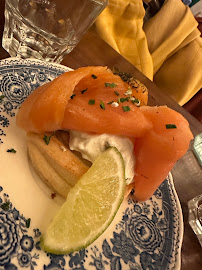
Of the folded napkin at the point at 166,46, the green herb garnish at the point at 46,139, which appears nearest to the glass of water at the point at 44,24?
the green herb garnish at the point at 46,139

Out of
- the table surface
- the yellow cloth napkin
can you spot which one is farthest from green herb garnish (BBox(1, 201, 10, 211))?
the yellow cloth napkin

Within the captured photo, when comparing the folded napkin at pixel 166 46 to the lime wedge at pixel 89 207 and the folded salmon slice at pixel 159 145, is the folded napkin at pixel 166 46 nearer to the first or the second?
the folded salmon slice at pixel 159 145

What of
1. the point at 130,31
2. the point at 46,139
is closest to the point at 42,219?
the point at 46,139

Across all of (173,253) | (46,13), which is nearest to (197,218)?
(173,253)

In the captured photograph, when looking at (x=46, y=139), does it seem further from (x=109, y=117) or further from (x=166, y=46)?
(x=166, y=46)

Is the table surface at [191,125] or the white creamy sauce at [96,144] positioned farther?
the table surface at [191,125]

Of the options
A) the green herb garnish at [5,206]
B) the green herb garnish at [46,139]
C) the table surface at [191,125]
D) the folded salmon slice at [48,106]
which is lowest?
the green herb garnish at [5,206]
